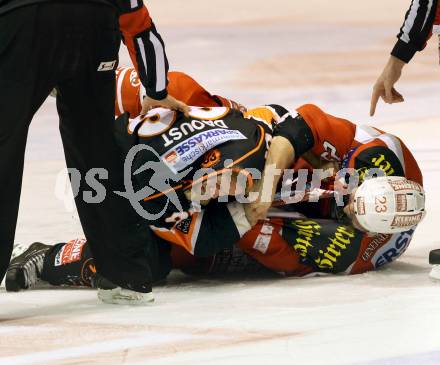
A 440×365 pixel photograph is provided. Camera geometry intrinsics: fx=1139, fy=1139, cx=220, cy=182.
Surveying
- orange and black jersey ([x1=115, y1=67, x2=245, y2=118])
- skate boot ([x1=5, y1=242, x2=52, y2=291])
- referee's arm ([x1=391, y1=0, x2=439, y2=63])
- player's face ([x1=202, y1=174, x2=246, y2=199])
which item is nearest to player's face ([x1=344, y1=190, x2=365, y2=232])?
player's face ([x1=202, y1=174, x2=246, y2=199])

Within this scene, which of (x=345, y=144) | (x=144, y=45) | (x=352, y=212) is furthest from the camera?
(x=345, y=144)

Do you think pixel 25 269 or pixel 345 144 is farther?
pixel 345 144

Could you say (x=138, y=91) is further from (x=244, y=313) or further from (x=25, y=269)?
(x=244, y=313)

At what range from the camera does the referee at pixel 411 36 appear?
9.64 feet

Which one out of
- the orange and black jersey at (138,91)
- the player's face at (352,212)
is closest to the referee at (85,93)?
the orange and black jersey at (138,91)

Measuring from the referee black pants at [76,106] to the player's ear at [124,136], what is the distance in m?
0.30

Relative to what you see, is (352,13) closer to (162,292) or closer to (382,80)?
(382,80)

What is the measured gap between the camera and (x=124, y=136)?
291 cm

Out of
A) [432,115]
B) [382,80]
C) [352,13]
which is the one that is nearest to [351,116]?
[432,115]

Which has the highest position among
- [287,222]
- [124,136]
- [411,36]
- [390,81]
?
[411,36]

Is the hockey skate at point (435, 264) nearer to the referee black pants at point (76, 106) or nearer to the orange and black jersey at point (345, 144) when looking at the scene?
the orange and black jersey at point (345, 144)

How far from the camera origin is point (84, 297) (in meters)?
2.80

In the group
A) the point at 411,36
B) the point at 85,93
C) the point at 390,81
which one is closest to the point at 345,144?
the point at 390,81

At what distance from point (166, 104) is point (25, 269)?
573 mm
